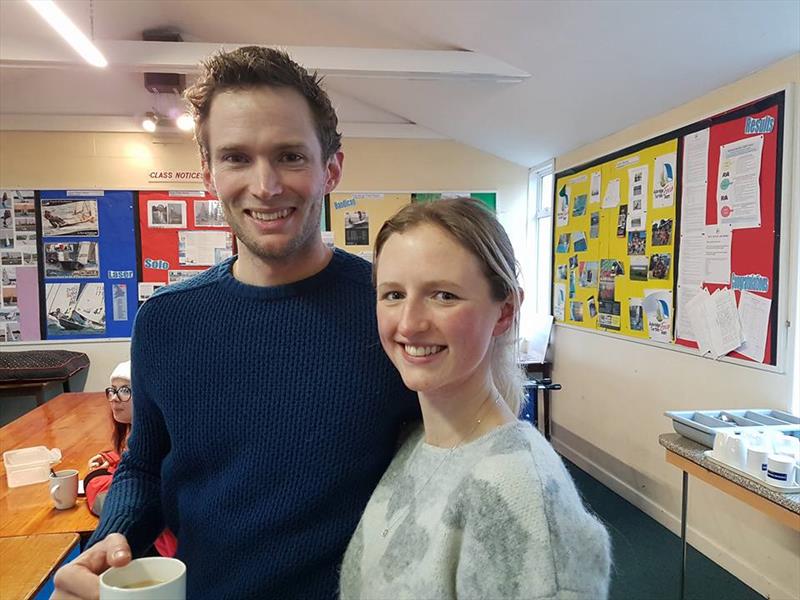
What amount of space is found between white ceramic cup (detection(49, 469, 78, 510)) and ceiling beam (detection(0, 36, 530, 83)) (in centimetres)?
259

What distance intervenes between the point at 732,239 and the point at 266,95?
2324 millimetres

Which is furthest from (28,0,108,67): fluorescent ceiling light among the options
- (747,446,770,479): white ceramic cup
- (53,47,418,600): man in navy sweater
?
(747,446,770,479): white ceramic cup

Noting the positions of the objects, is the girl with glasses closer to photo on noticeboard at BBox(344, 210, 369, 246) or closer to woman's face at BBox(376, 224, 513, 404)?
woman's face at BBox(376, 224, 513, 404)

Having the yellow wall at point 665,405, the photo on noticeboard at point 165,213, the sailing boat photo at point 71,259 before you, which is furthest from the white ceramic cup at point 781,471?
the sailing boat photo at point 71,259

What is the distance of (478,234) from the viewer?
0.83 m

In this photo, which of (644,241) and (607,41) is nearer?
(607,41)

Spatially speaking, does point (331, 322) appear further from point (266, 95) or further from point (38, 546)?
point (38, 546)

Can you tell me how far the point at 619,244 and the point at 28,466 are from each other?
127 inches

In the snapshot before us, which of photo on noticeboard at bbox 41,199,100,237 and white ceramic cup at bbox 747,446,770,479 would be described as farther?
photo on noticeboard at bbox 41,199,100,237

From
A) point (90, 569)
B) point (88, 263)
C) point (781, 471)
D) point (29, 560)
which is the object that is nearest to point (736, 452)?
point (781, 471)

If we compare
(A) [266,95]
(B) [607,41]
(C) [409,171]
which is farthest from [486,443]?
(C) [409,171]

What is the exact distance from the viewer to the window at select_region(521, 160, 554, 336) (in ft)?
15.2

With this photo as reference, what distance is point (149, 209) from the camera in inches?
182

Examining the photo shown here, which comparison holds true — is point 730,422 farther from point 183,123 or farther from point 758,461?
point 183,123
